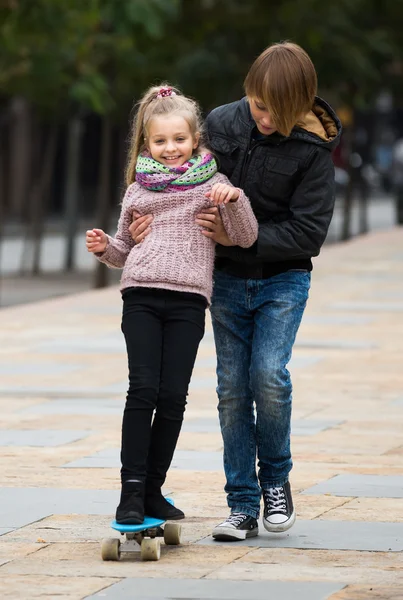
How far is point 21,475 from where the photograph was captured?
6.86m

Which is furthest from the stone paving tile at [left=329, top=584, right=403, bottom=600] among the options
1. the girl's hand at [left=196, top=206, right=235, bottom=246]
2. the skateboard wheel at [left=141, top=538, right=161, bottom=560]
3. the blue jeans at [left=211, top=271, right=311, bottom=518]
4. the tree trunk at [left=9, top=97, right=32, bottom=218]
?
the tree trunk at [left=9, top=97, right=32, bottom=218]

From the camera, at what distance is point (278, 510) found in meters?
5.58

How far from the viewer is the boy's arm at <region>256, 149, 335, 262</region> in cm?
545

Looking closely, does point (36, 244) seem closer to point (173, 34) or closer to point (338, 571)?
point (173, 34)

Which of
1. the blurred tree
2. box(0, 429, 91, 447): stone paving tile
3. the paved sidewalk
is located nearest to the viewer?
the paved sidewalk

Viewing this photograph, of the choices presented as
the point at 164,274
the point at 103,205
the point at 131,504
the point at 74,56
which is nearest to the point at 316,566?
the point at 131,504

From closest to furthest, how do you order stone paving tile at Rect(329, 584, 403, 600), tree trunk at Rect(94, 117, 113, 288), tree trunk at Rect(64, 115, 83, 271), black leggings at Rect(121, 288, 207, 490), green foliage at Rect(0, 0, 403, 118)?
stone paving tile at Rect(329, 584, 403, 600)
black leggings at Rect(121, 288, 207, 490)
tree trunk at Rect(94, 117, 113, 288)
green foliage at Rect(0, 0, 403, 118)
tree trunk at Rect(64, 115, 83, 271)

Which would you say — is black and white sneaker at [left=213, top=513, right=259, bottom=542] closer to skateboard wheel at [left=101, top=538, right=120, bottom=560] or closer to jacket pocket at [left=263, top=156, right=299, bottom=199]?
skateboard wheel at [left=101, top=538, right=120, bottom=560]

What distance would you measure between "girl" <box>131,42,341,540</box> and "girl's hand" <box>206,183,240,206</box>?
0.15m

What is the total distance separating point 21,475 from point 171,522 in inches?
54.2

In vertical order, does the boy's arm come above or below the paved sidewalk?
above

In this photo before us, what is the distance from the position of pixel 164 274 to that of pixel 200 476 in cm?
174

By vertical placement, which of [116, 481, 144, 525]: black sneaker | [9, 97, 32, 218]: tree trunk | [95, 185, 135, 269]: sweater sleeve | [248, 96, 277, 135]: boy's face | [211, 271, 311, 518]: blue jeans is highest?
[248, 96, 277, 135]: boy's face

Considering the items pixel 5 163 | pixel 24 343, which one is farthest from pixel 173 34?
pixel 5 163
